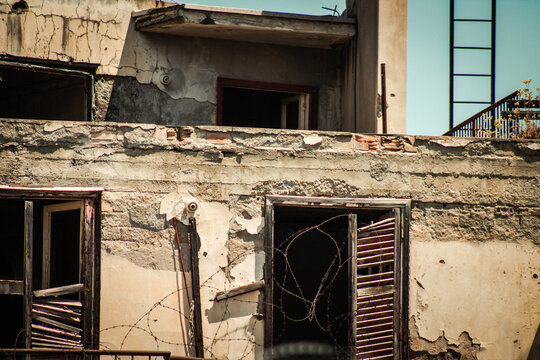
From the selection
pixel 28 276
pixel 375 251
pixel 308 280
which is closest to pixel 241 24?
pixel 375 251

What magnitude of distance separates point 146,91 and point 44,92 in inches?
100

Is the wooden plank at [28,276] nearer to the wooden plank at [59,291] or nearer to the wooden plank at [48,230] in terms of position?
the wooden plank at [59,291]

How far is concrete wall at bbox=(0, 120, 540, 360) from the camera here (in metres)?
7.00

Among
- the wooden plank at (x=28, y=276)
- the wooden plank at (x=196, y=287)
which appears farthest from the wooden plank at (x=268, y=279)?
the wooden plank at (x=28, y=276)

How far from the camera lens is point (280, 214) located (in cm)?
971

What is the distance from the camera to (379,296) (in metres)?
7.31

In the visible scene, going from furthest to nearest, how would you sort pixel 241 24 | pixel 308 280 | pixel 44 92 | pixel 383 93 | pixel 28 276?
1. pixel 308 280
2. pixel 44 92
3. pixel 241 24
4. pixel 383 93
5. pixel 28 276

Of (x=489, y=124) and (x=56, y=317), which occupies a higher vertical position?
(x=489, y=124)

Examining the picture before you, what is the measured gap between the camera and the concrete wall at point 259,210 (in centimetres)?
700

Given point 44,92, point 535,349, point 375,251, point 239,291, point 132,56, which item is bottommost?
point 535,349

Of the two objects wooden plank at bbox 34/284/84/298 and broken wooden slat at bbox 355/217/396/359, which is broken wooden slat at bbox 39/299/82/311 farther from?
broken wooden slat at bbox 355/217/396/359

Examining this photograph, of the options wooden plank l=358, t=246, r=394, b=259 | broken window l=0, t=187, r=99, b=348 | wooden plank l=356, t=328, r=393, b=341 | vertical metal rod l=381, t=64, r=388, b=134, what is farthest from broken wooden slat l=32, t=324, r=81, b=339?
vertical metal rod l=381, t=64, r=388, b=134

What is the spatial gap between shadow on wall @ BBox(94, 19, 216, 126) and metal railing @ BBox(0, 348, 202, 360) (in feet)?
13.2

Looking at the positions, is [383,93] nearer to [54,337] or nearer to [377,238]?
[377,238]
